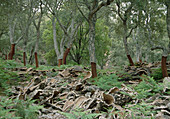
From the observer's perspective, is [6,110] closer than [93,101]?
Yes

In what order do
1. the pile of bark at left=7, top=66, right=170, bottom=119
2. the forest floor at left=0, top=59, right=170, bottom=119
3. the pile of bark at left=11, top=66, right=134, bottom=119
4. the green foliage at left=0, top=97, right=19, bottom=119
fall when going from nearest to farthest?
the green foliage at left=0, top=97, right=19, bottom=119
the forest floor at left=0, top=59, right=170, bottom=119
the pile of bark at left=7, top=66, right=170, bottom=119
the pile of bark at left=11, top=66, right=134, bottom=119

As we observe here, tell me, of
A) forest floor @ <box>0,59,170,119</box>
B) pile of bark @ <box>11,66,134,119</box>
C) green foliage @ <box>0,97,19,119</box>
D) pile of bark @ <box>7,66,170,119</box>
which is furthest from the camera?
pile of bark @ <box>11,66,134,119</box>

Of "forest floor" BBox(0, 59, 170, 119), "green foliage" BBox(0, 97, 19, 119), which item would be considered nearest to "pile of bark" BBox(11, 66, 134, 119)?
"forest floor" BBox(0, 59, 170, 119)

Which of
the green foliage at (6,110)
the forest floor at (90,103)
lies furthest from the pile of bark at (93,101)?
the green foliage at (6,110)

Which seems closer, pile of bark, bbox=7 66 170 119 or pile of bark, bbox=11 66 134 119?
pile of bark, bbox=7 66 170 119

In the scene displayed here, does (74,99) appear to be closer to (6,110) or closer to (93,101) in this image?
(93,101)

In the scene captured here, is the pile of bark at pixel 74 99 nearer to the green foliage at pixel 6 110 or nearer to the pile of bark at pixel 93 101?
the pile of bark at pixel 93 101

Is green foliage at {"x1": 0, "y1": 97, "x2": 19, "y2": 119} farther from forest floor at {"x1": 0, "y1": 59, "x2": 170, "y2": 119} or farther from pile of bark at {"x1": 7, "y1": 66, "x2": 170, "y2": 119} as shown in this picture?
pile of bark at {"x1": 7, "y1": 66, "x2": 170, "y2": 119}

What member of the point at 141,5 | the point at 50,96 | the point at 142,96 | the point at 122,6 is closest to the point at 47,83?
the point at 50,96

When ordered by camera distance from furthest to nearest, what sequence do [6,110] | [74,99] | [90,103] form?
[74,99] < [90,103] < [6,110]

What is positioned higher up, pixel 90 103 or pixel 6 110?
pixel 6 110

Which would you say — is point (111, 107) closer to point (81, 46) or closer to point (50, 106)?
point (50, 106)

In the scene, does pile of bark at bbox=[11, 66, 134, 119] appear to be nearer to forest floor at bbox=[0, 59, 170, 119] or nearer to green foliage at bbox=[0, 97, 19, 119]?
forest floor at bbox=[0, 59, 170, 119]

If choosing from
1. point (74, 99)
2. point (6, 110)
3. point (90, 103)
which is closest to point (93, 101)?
point (90, 103)
